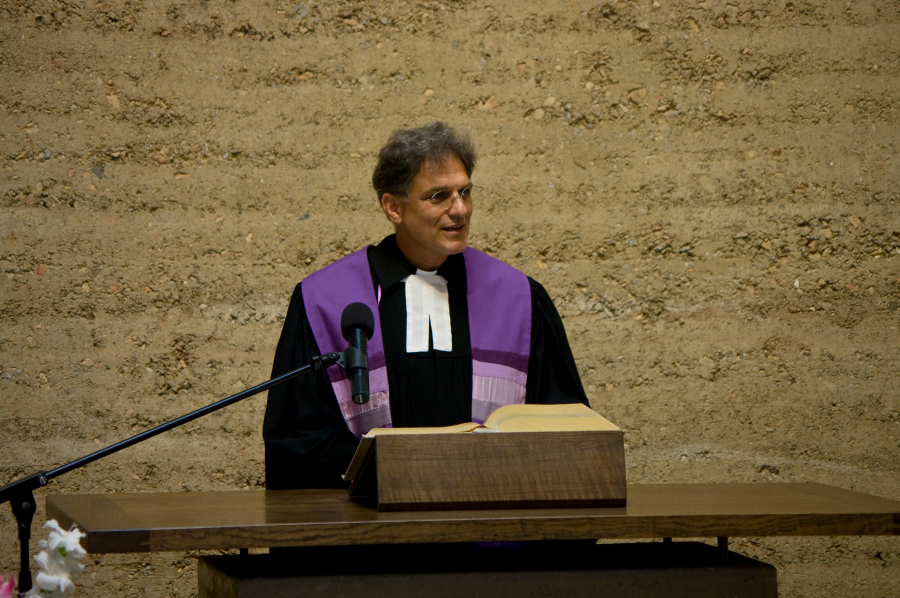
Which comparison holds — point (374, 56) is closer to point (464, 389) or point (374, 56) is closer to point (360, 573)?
point (464, 389)

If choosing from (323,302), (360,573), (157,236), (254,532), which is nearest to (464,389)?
(323,302)

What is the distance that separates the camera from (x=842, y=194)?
4906mm

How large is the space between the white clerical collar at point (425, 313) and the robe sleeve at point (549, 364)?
361 millimetres

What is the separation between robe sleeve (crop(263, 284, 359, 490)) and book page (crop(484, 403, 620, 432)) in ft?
2.60

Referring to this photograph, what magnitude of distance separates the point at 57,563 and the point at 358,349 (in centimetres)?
88

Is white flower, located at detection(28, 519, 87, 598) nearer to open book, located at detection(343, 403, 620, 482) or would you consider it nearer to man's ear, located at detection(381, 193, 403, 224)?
open book, located at detection(343, 403, 620, 482)

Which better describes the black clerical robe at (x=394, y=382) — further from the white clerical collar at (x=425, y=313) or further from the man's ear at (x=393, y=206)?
the man's ear at (x=393, y=206)

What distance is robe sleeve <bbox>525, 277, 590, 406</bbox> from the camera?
142 inches

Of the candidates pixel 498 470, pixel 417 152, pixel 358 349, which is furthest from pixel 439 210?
pixel 498 470

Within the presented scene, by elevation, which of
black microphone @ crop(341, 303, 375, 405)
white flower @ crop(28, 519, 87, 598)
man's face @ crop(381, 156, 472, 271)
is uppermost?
man's face @ crop(381, 156, 472, 271)

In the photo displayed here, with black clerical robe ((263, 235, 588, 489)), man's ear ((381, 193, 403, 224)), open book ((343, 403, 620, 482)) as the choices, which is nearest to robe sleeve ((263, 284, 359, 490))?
black clerical robe ((263, 235, 588, 489))

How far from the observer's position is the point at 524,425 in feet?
7.75

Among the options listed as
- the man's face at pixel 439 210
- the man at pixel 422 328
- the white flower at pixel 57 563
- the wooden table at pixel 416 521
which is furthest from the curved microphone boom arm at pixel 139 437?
the man's face at pixel 439 210

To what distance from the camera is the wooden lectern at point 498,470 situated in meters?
2.21
